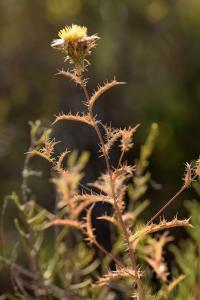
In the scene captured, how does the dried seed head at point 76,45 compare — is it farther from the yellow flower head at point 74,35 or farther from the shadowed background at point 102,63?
the shadowed background at point 102,63

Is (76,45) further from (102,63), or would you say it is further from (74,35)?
(102,63)

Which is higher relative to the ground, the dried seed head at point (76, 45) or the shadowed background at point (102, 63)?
the shadowed background at point (102, 63)

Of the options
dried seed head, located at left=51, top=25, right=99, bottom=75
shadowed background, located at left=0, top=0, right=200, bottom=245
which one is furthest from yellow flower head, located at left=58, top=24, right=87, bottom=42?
shadowed background, located at left=0, top=0, right=200, bottom=245

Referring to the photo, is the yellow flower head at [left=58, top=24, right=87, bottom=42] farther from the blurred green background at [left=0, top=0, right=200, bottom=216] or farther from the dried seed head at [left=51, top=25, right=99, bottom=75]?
the blurred green background at [left=0, top=0, right=200, bottom=216]

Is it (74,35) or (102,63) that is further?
(102,63)

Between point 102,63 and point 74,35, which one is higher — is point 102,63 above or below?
above

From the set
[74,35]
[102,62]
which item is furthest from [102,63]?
[74,35]

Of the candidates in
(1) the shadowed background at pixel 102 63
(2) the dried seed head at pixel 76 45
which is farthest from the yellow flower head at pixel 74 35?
(1) the shadowed background at pixel 102 63

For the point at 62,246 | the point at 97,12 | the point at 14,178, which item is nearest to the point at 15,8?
the point at 97,12
